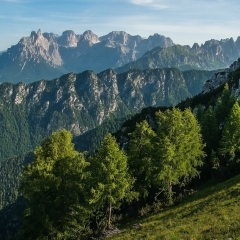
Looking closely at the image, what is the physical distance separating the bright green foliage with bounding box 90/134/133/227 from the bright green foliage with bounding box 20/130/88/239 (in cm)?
196

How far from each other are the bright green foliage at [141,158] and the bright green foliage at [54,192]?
9.68 metres

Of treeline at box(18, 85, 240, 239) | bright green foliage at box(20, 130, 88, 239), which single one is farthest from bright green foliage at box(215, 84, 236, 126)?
bright green foliage at box(20, 130, 88, 239)

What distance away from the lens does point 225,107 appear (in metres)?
80.5

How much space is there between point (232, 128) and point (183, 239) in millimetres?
38939

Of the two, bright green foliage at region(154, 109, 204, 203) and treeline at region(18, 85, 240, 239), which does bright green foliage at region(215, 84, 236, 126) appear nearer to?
bright green foliage at region(154, 109, 204, 203)

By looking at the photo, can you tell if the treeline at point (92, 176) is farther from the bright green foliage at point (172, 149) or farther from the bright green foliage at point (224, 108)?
the bright green foliage at point (224, 108)

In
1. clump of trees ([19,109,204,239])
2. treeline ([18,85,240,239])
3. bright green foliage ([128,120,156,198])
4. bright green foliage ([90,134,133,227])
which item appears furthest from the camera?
bright green foliage ([128,120,156,198])

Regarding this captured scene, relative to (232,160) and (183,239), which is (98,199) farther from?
(232,160)

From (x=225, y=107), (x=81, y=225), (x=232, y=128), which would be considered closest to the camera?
(x=81, y=225)

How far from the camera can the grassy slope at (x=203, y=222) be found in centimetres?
2381

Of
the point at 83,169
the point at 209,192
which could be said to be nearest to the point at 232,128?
the point at 209,192

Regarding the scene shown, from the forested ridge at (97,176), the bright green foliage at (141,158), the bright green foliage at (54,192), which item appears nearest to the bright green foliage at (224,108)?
the forested ridge at (97,176)

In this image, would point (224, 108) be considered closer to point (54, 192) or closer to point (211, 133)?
point (211, 133)

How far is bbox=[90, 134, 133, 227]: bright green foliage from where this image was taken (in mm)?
44938
